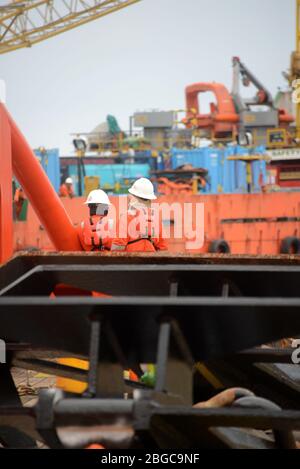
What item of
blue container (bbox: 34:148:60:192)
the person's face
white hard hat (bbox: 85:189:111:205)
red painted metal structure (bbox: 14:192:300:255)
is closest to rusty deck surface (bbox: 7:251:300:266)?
the person's face

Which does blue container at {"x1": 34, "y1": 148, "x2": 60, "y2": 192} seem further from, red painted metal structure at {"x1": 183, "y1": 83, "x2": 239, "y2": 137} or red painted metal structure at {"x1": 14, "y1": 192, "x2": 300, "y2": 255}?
Answer: red painted metal structure at {"x1": 183, "y1": 83, "x2": 239, "y2": 137}

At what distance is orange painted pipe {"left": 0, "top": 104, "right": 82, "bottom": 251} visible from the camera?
18.9 ft

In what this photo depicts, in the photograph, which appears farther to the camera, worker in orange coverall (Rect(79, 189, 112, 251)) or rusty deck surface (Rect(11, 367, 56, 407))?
worker in orange coverall (Rect(79, 189, 112, 251))

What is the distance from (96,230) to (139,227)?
0.71 meters

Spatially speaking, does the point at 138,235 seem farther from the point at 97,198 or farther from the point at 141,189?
the point at 97,198

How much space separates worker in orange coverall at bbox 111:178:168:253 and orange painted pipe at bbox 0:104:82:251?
1.73 ft

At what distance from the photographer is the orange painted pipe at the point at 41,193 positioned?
227 inches

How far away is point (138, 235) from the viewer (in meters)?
6.17

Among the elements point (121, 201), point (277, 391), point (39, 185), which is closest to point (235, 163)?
point (121, 201)

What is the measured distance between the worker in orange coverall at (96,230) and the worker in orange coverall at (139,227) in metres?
0.45

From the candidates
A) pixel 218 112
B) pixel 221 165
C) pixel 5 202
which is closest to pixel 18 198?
pixel 5 202

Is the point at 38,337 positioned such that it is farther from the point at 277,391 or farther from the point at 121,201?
the point at 121,201

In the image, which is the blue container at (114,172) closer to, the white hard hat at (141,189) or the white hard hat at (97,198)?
the white hard hat at (97,198)

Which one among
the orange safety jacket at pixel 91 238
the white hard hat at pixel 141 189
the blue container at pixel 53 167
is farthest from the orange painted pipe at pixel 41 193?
the blue container at pixel 53 167
